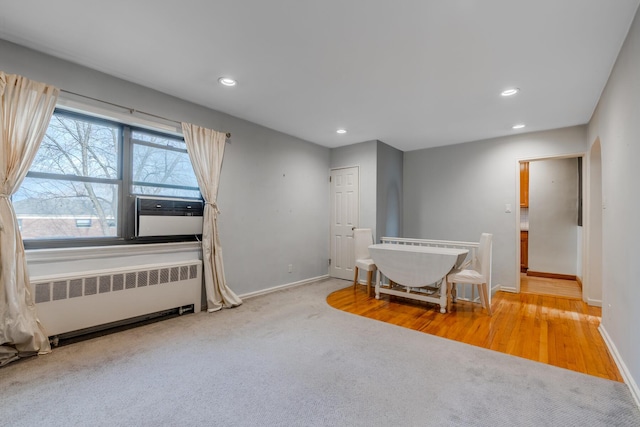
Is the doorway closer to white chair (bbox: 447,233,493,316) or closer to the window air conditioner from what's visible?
white chair (bbox: 447,233,493,316)

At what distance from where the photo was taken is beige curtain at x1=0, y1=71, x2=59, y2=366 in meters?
1.99

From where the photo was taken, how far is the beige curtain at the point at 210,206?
3162mm

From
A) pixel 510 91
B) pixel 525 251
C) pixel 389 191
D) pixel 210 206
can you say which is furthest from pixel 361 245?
pixel 525 251

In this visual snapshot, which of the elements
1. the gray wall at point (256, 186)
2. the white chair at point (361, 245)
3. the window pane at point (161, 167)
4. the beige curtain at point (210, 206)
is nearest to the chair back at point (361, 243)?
the white chair at point (361, 245)

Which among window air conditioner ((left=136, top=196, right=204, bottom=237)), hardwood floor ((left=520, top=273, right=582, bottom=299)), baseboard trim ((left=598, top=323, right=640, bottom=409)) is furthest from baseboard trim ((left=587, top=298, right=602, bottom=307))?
window air conditioner ((left=136, top=196, right=204, bottom=237))

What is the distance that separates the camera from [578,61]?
2242 mm

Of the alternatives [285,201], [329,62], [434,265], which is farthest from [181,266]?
[434,265]

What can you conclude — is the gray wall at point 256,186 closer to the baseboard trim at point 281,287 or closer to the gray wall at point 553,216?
the baseboard trim at point 281,287

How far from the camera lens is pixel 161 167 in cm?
308

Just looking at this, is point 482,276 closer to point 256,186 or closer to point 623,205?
point 623,205

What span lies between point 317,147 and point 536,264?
189 inches

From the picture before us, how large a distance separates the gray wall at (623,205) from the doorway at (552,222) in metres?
2.77

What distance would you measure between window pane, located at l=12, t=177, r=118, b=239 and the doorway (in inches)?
239

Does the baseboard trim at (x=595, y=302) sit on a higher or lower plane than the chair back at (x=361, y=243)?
lower
